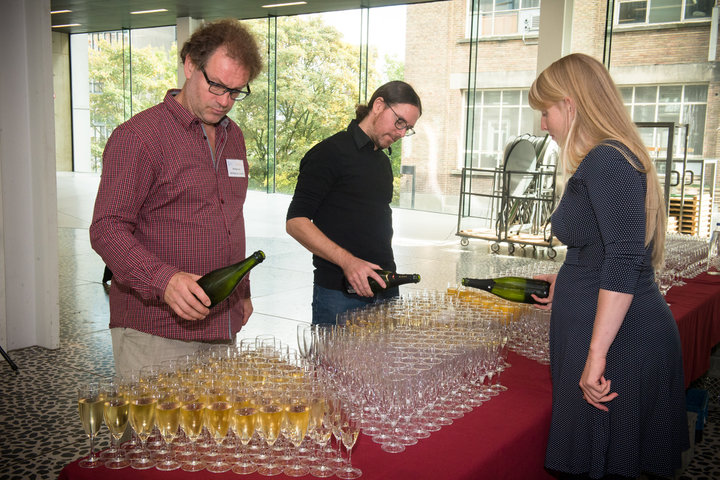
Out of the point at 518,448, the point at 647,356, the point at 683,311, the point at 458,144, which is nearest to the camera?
the point at 518,448

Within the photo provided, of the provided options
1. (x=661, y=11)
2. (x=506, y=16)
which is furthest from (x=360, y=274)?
(x=506, y=16)

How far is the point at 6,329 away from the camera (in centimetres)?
477

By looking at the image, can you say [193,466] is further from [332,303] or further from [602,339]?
[332,303]

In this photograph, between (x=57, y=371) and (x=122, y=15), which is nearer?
(x=57, y=371)

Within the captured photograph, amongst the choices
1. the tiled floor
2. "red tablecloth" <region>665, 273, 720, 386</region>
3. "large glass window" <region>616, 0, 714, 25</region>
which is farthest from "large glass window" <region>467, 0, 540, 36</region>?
"red tablecloth" <region>665, 273, 720, 386</region>

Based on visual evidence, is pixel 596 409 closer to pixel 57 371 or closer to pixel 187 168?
pixel 187 168

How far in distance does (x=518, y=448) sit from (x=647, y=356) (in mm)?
457

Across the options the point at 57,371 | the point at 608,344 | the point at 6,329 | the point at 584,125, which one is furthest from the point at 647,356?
the point at 6,329

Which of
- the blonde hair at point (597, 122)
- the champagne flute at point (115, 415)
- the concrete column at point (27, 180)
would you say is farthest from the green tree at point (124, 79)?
the champagne flute at point (115, 415)

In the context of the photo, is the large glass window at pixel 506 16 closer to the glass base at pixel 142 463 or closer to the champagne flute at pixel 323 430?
the champagne flute at pixel 323 430

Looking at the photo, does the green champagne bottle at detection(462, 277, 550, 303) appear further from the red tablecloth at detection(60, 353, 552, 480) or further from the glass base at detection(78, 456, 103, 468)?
the glass base at detection(78, 456, 103, 468)

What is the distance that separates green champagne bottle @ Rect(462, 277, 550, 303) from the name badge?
0.90m

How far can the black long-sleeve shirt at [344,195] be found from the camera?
2.70 m

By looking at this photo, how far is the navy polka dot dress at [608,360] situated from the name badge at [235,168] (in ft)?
3.48
